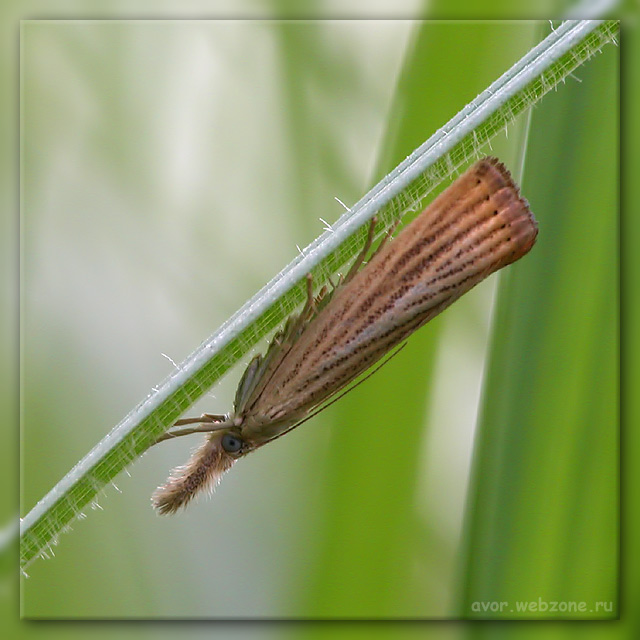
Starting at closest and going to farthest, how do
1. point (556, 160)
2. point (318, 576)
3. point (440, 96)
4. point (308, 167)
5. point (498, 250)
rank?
point (498, 250) < point (556, 160) < point (440, 96) < point (318, 576) < point (308, 167)

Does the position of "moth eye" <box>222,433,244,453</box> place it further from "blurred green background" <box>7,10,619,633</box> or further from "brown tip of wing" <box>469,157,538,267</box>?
"brown tip of wing" <box>469,157,538,267</box>

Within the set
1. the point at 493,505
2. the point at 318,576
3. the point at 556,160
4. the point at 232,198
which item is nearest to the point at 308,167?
the point at 232,198

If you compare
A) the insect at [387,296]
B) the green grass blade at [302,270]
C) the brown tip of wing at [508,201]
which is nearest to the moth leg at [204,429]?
the insect at [387,296]

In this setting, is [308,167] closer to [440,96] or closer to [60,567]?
[440,96]

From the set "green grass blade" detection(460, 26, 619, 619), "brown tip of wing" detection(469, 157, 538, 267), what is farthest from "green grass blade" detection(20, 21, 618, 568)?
"green grass blade" detection(460, 26, 619, 619)

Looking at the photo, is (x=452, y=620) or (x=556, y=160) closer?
(x=556, y=160)

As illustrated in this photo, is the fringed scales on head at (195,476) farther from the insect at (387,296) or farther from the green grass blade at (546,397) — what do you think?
the green grass blade at (546,397)
